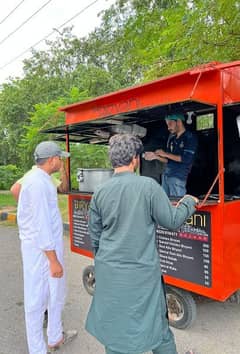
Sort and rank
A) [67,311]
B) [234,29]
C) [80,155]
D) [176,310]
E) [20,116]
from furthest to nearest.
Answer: [20,116], [80,155], [234,29], [67,311], [176,310]

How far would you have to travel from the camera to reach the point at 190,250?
2.88 meters

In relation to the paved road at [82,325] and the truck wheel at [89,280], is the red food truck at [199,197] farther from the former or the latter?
the paved road at [82,325]

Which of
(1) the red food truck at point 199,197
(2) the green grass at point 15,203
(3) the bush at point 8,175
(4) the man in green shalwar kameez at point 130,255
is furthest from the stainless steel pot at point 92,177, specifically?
(3) the bush at point 8,175

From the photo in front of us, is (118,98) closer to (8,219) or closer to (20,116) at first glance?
(8,219)

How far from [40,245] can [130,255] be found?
0.85 meters

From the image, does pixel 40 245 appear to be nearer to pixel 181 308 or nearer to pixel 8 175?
pixel 181 308

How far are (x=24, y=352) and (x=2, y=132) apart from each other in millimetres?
16849

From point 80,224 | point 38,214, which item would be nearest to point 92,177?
point 80,224

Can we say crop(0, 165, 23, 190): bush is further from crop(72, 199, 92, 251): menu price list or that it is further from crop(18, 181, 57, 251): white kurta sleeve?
crop(18, 181, 57, 251): white kurta sleeve

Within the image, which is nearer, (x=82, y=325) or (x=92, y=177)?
(x=82, y=325)

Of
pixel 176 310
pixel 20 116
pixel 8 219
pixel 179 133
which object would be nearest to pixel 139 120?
pixel 179 133

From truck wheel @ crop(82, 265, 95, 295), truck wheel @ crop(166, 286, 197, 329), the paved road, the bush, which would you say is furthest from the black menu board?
the bush

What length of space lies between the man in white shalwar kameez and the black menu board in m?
0.99

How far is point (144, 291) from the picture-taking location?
192 centimetres
